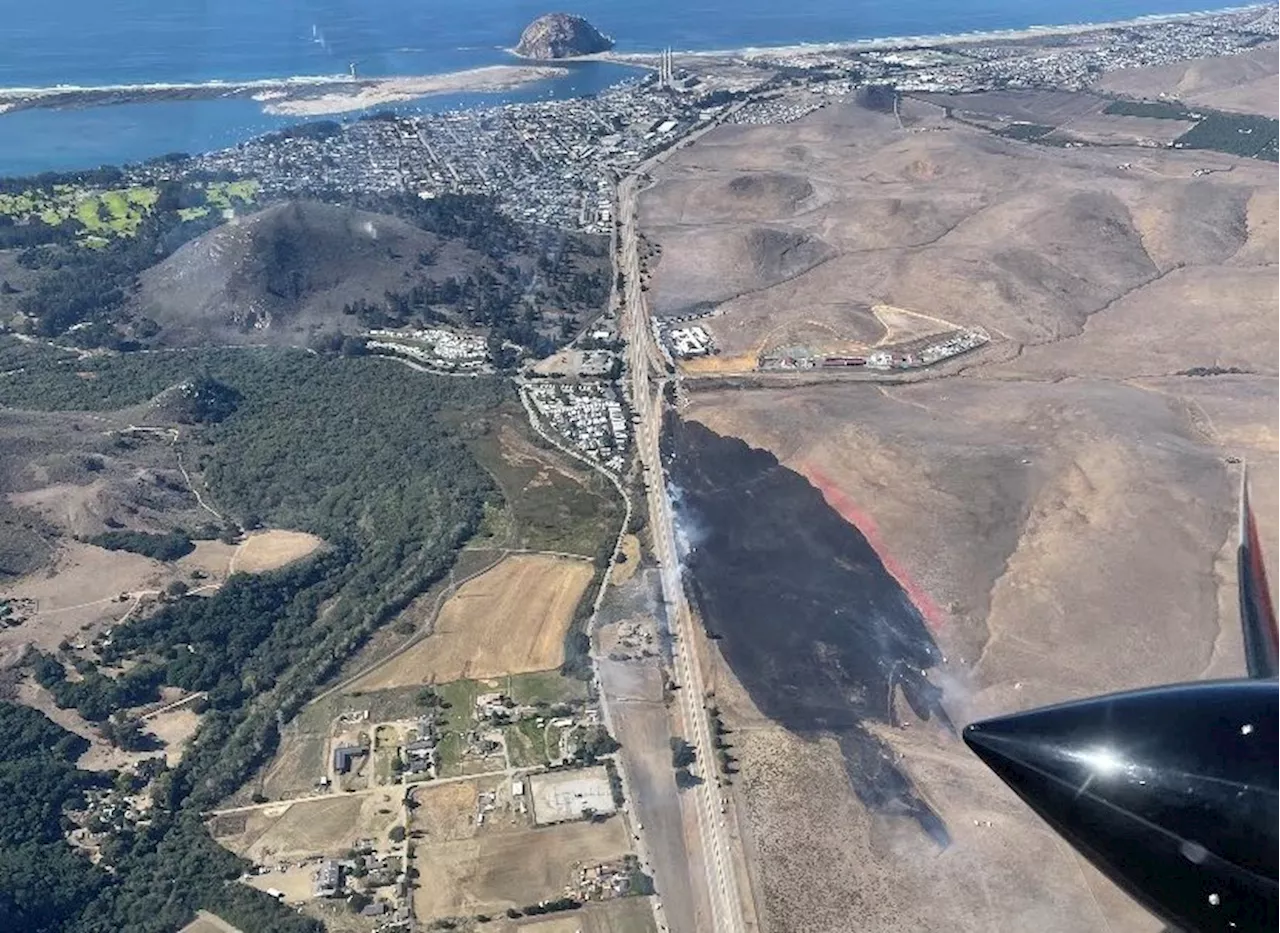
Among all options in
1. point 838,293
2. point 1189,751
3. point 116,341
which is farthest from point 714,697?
point 116,341

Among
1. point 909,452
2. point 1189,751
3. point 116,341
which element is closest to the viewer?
point 1189,751

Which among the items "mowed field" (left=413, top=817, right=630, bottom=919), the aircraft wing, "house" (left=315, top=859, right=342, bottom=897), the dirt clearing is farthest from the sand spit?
the aircraft wing

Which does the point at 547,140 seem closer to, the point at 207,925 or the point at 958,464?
the point at 958,464

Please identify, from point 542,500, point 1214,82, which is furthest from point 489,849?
point 1214,82

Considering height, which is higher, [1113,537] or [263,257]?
[263,257]

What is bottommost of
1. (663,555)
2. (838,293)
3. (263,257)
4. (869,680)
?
(869,680)

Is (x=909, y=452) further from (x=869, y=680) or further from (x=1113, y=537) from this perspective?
(x=869, y=680)
